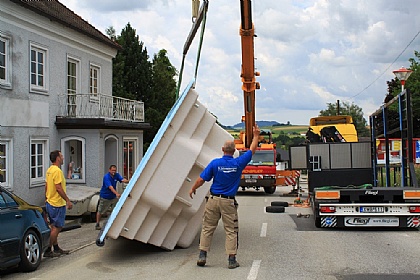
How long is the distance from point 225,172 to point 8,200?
347cm

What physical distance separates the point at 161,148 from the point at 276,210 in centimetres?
809

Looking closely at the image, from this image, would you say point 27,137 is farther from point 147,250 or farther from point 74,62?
point 147,250

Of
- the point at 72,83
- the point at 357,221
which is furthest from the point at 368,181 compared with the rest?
the point at 72,83

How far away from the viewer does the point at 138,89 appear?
140 ft

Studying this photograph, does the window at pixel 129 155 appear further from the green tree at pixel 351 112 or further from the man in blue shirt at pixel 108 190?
the green tree at pixel 351 112

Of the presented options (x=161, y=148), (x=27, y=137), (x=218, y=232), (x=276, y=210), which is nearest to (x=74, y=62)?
(x=27, y=137)

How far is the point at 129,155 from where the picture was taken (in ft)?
79.5

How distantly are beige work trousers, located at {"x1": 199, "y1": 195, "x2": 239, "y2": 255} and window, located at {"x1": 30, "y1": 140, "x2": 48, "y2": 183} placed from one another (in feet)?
32.7

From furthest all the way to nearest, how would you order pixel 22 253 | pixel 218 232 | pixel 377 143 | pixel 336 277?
pixel 377 143
pixel 218 232
pixel 22 253
pixel 336 277

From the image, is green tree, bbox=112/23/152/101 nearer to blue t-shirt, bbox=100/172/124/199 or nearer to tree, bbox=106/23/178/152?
tree, bbox=106/23/178/152

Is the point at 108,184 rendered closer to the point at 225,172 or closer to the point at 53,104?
the point at 225,172

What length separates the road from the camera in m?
8.54

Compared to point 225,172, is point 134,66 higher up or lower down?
higher up

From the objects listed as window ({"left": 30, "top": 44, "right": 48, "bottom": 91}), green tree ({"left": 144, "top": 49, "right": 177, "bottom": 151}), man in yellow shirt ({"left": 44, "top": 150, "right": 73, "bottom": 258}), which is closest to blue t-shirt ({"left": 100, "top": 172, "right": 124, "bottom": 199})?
man in yellow shirt ({"left": 44, "top": 150, "right": 73, "bottom": 258})
